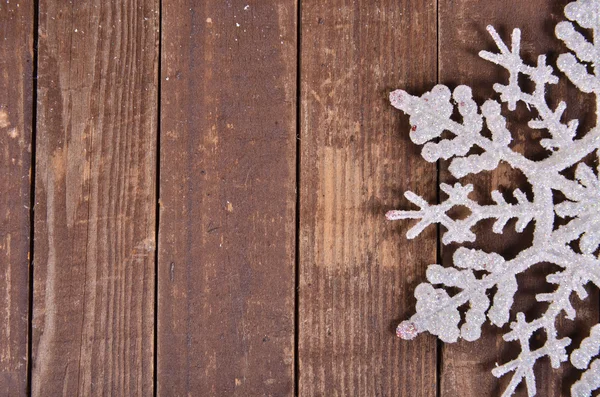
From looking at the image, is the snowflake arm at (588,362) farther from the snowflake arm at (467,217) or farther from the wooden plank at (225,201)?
the wooden plank at (225,201)

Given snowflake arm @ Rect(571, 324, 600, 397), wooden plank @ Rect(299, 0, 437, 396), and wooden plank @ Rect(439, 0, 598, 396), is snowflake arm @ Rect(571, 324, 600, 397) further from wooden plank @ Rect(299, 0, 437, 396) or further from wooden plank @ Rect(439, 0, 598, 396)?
wooden plank @ Rect(299, 0, 437, 396)

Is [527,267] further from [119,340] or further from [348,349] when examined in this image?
[119,340]

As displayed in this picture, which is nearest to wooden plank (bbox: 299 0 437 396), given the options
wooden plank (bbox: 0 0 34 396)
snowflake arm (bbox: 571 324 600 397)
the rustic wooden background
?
the rustic wooden background

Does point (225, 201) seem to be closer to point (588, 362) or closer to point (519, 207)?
point (519, 207)

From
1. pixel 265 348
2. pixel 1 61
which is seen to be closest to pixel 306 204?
pixel 265 348

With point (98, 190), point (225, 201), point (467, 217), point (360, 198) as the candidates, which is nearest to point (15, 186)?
point (98, 190)

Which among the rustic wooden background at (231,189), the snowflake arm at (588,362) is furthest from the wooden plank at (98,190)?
the snowflake arm at (588,362)
